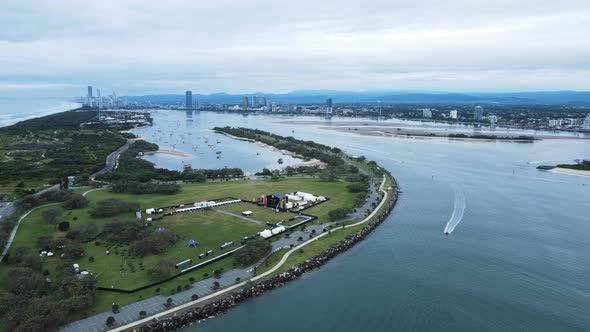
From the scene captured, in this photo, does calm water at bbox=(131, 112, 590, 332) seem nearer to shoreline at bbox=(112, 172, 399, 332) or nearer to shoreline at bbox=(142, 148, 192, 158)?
shoreline at bbox=(112, 172, 399, 332)

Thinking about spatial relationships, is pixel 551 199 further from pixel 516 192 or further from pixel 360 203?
pixel 360 203

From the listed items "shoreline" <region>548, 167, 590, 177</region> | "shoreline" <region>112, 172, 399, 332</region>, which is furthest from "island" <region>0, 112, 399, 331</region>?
"shoreline" <region>548, 167, 590, 177</region>

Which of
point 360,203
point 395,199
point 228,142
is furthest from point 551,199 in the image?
point 228,142

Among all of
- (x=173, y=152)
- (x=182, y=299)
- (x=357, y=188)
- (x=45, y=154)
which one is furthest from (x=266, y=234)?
(x=173, y=152)

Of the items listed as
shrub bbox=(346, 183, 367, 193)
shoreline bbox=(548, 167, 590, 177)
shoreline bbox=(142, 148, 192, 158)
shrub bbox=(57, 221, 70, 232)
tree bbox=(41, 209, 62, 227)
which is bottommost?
shrub bbox=(57, 221, 70, 232)

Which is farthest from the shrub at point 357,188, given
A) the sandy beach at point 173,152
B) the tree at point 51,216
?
the sandy beach at point 173,152

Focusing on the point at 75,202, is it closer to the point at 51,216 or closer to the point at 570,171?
the point at 51,216
